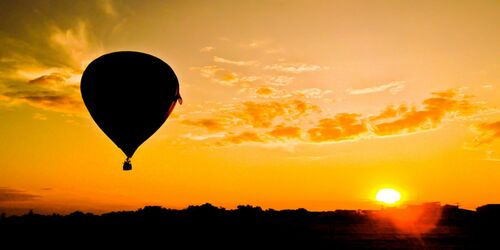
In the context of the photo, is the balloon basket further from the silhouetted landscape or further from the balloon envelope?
the silhouetted landscape

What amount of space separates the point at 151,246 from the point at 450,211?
93.9 m

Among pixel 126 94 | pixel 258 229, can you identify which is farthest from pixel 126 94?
pixel 258 229

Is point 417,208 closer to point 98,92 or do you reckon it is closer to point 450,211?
point 450,211

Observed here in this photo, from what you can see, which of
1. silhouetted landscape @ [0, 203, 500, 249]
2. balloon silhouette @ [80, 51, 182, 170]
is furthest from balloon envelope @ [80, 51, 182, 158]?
silhouetted landscape @ [0, 203, 500, 249]

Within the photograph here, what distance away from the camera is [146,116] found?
2470 cm

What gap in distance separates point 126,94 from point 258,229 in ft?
128

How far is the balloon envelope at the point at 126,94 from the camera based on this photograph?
2402 centimetres

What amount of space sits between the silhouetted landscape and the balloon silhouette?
584 inches

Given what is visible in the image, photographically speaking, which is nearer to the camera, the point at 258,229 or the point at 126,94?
the point at 126,94

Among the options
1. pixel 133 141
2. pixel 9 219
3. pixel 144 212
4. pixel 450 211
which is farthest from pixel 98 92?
pixel 450 211

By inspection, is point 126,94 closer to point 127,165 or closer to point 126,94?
point 126,94

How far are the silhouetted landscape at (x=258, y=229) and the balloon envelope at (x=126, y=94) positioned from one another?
1489 cm

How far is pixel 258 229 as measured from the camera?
59000mm

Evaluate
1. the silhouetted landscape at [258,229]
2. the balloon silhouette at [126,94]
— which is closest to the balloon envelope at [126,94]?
the balloon silhouette at [126,94]
